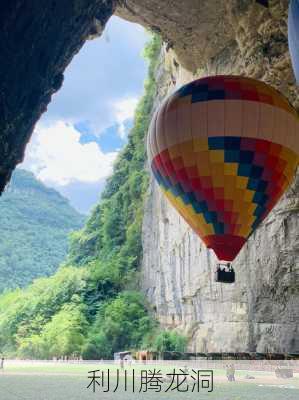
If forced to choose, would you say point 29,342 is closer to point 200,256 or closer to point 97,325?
point 97,325

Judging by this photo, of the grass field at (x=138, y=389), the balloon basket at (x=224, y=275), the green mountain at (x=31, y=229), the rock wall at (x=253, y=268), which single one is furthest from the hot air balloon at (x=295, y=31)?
the green mountain at (x=31, y=229)

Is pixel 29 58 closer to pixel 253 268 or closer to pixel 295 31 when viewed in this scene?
pixel 295 31

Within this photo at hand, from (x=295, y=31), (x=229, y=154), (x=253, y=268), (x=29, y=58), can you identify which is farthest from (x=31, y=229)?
(x=29, y=58)

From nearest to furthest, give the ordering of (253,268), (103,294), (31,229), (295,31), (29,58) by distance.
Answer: (29,58) → (295,31) → (253,268) → (103,294) → (31,229)

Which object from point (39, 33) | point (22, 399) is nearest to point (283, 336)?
point (22, 399)

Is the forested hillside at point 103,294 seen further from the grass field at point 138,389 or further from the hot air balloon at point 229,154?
the hot air balloon at point 229,154

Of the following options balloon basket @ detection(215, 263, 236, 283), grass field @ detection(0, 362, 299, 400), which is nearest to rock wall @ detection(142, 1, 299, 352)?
grass field @ detection(0, 362, 299, 400)
